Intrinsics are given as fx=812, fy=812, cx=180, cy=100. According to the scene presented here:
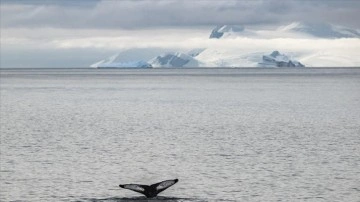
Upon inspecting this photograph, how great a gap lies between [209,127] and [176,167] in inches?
1281

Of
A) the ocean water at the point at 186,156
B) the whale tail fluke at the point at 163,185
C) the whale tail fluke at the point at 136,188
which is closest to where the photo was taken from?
the whale tail fluke at the point at 136,188

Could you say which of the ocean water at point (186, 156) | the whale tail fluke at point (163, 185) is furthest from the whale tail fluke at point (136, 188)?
the whale tail fluke at point (163, 185)

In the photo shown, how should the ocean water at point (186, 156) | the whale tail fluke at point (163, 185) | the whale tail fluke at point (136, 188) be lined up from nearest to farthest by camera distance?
the whale tail fluke at point (136, 188), the whale tail fluke at point (163, 185), the ocean water at point (186, 156)

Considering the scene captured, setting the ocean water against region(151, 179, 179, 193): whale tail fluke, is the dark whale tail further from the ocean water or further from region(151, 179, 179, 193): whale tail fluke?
the ocean water

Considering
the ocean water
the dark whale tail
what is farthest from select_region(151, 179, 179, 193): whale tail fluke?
the ocean water

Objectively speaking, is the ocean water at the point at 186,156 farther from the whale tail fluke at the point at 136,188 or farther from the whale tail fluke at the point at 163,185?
the whale tail fluke at the point at 163,185

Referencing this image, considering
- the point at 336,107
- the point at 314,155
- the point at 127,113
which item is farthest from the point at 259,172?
the point at 336,107

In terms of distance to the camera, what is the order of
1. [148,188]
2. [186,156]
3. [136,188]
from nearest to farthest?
[136,188]
[148,188]
[186,156]

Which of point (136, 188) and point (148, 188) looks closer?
point (136, 188)

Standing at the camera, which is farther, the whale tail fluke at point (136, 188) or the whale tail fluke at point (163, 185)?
the whale tail fluke at point (163, 185)

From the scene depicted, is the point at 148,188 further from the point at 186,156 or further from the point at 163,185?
the point at 186,156

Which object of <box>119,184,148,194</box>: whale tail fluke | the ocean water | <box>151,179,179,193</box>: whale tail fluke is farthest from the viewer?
the ocean water

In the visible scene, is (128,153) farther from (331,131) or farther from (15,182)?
(331,131)

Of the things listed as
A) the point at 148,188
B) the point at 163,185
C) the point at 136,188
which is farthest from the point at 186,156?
the point at 136,188
